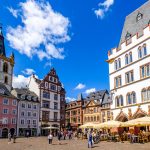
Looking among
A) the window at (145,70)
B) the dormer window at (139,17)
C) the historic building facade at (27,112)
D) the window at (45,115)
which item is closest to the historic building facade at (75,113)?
the window at (45,115)

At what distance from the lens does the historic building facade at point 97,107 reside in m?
83.2

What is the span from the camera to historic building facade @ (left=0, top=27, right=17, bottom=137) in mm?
64750

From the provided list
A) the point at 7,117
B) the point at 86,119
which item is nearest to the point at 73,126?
the point at 86,119

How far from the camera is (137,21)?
132 ft

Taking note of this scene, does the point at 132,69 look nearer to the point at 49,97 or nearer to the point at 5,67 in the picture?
the point at 49,97

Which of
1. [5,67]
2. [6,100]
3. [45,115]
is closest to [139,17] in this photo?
[6,100]

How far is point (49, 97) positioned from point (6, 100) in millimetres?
16941

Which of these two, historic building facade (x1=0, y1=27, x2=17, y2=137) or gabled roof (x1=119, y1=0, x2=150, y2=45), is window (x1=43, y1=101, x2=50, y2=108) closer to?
historic building facade (x1=0, y1=27, x2=17, y2=137)

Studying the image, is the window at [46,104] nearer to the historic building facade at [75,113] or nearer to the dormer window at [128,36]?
the historic building facade at [75,113]

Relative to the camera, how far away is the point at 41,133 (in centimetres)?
7462

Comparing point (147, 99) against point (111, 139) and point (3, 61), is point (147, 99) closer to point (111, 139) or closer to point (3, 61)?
point (111, 139)

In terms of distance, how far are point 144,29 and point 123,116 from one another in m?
14.0

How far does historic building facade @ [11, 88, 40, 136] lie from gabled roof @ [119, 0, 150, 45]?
40714 mm

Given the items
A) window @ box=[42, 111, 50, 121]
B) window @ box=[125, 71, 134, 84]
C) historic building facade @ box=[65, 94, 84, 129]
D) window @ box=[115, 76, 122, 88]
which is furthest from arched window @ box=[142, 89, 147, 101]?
historic building facade @ box=[65, 94, 84, 129]
